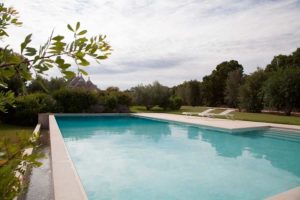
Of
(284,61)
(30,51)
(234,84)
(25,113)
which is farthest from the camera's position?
(284,61)

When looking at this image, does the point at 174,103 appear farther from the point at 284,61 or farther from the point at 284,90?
the point at 284,61

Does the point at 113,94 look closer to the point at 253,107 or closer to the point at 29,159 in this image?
the point at 253,107

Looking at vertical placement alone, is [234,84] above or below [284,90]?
above

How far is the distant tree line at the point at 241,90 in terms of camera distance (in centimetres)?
2252

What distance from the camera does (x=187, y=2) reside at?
35.0 ft

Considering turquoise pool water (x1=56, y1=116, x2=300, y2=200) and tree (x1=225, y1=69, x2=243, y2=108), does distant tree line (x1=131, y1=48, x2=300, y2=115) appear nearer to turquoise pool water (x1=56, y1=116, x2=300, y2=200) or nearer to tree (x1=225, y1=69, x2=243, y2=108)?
tree (x1=225, y1=69, x2=243, y2=108)

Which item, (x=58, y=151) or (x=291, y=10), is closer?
(x=58, y=151)

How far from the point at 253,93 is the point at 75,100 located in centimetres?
1731

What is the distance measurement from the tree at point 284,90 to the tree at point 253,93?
2.89 metres

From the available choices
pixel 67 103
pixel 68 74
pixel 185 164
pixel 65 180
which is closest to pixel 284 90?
pixel 185 164

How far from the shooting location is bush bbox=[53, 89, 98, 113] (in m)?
22.1

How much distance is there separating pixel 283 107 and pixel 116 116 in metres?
Result: 15.3

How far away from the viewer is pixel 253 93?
26.4 metres

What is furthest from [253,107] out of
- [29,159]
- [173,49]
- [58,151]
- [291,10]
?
[29,159]
